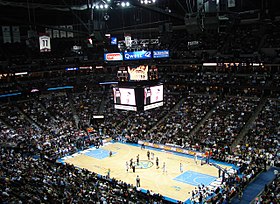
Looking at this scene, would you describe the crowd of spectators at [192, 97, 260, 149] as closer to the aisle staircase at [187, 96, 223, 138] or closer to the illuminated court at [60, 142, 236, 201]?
the aisle staircase at [187, 96, 223, 138]

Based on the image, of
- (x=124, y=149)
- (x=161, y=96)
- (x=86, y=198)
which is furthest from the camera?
(x=124, y=149)

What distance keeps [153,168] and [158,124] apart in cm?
1222

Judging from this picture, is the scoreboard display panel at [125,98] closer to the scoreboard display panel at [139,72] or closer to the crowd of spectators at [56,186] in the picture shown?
the scoreboard display panel at [139,72]

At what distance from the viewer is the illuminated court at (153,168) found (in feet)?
87.7

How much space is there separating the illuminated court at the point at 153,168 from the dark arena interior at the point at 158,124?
10 cm

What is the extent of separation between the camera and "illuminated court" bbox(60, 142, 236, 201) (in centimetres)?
2672

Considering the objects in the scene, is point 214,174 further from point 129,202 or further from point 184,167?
point 129,202

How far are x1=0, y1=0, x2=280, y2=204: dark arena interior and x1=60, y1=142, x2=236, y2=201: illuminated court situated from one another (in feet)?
0.33

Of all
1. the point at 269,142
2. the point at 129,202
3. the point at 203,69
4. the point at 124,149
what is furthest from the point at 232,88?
the point at 129,202

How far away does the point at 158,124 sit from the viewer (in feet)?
141

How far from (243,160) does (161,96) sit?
9.88 meters

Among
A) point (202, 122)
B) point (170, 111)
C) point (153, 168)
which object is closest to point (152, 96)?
point (153, 168)

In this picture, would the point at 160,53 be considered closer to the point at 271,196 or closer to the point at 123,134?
the point at 123,134

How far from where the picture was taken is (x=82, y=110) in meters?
49.9
